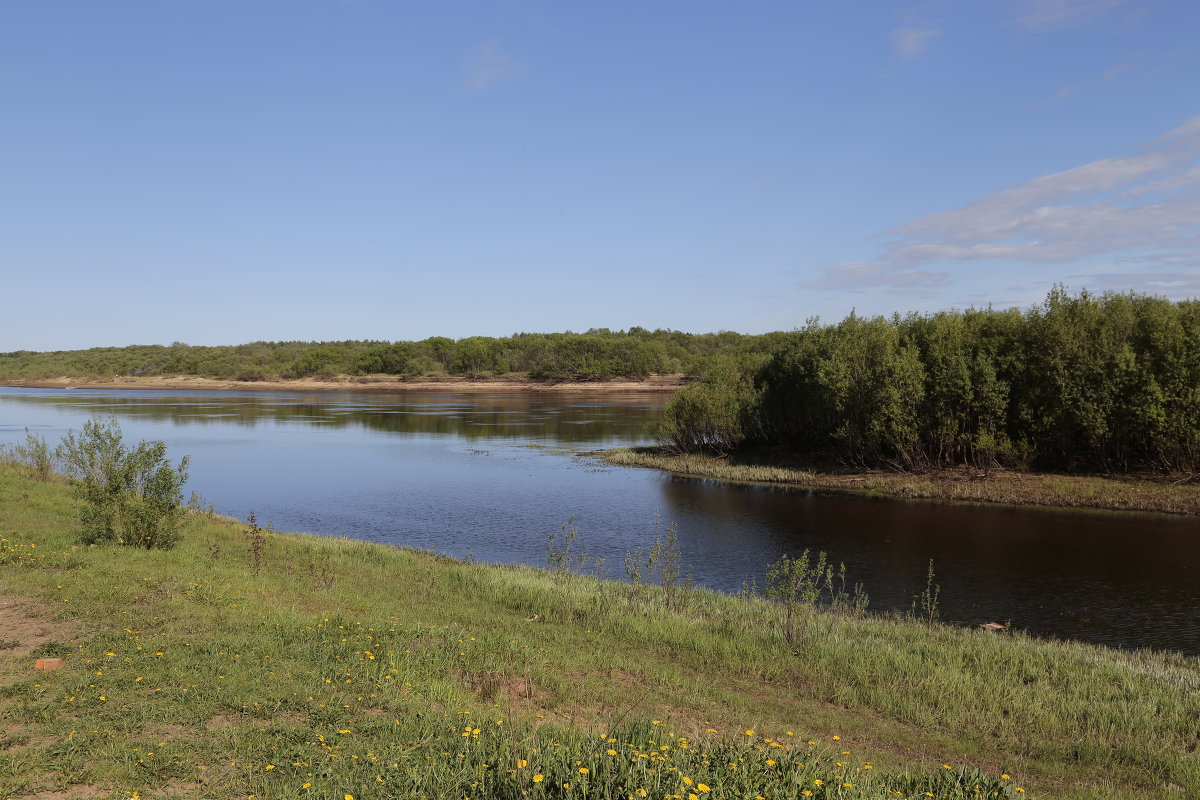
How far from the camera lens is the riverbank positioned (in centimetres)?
15725

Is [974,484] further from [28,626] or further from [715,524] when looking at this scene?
[28,626]

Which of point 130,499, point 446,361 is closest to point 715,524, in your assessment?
point 130,499

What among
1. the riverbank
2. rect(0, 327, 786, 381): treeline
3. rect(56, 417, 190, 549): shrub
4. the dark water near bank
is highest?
rect(0, 327, 786, 381): treeline

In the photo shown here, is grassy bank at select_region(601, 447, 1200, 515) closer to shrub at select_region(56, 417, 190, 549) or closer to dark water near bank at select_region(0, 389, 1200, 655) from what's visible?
dark water near bank at select_region(0, 389, 1200, 655)

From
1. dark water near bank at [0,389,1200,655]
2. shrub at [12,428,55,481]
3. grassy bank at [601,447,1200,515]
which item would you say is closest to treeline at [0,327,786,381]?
dark water near bank at [0,389,1200,655]

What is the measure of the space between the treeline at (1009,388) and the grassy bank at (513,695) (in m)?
26.9

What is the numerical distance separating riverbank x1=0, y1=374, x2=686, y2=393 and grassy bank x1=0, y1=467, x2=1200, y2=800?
139030 mm

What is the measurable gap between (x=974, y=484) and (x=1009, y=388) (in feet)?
19.3

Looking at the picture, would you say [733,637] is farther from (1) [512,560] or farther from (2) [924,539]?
(2) [924,539]

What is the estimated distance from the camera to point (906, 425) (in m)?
43.7

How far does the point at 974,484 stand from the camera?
133 feet

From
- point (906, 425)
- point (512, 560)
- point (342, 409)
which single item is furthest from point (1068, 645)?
point (342, 409)

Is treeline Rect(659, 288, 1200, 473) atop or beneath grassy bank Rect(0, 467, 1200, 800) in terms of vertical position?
atop

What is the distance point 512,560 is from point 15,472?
2053 cm
